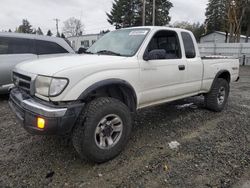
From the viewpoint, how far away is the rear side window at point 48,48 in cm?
644

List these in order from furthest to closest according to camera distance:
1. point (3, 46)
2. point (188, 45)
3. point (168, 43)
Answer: point (3, 46), point (188, 45), point (168, 43)

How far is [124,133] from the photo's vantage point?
10.6 feet

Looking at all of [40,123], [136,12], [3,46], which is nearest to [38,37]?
[3,46]

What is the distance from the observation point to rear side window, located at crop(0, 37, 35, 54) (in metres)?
5.91

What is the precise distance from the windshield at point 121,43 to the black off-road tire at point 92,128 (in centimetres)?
93

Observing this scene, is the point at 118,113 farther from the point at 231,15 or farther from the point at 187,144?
the point at 231,15

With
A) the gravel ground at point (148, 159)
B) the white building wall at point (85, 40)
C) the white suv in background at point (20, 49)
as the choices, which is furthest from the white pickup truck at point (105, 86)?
the white building wall at point (85, 40)

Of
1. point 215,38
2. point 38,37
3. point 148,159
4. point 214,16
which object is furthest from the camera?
point 214,16

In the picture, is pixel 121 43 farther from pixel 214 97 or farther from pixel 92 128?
pixel 214 97

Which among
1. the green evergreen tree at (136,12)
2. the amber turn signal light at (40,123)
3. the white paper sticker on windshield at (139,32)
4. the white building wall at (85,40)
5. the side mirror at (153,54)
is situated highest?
the green evergreen tree at (136,12)

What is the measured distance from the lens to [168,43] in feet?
14.0

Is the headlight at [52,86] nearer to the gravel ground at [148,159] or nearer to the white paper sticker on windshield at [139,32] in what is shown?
the gravel ground at [148,159]

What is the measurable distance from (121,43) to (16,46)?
11.7 ft

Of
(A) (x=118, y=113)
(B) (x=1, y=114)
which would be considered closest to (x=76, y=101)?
(A) (x=118, y=113)
